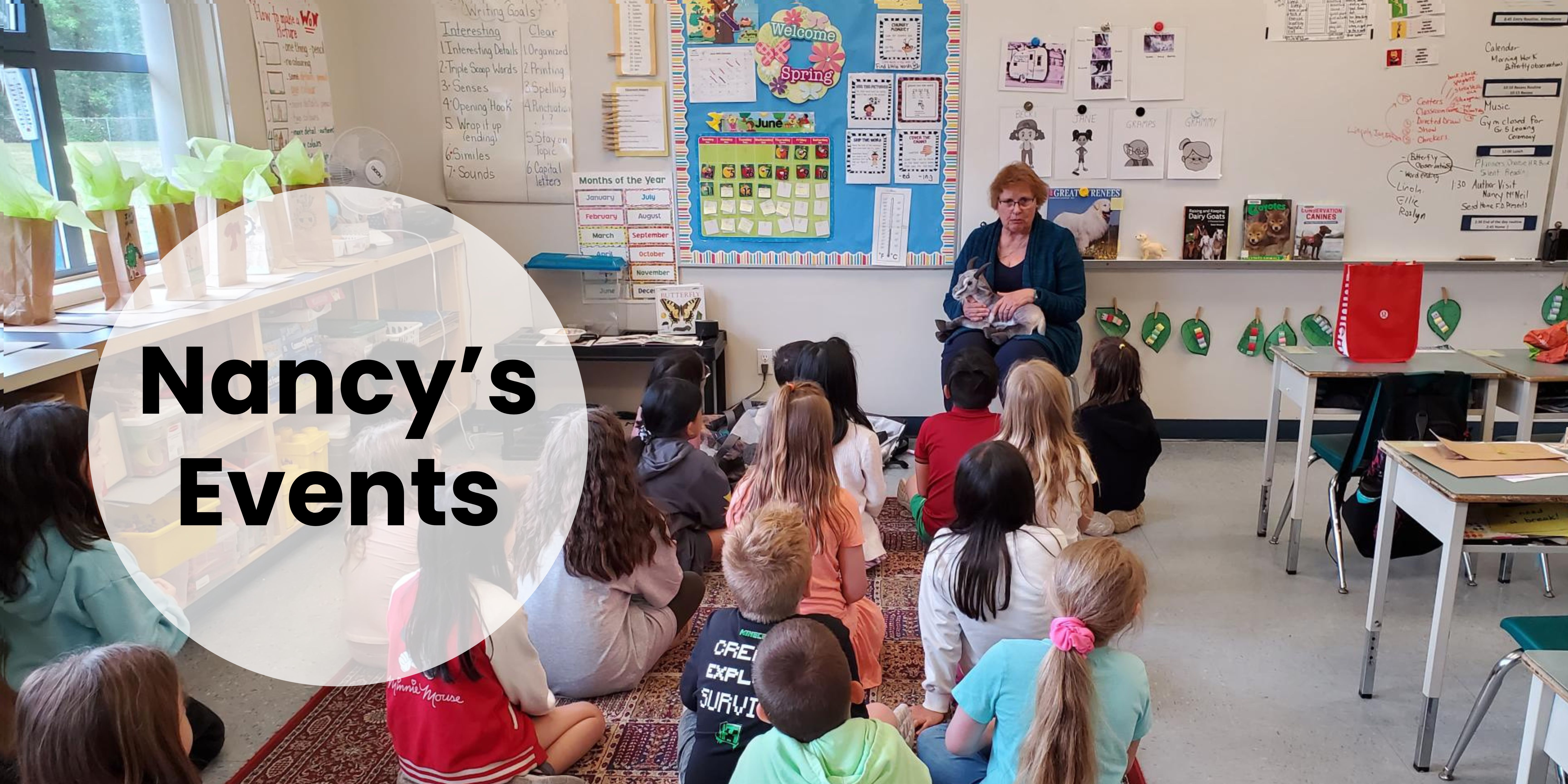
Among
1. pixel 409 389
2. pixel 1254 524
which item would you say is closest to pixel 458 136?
pixel 409 389

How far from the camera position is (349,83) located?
4645mm

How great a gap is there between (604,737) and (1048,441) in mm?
1401

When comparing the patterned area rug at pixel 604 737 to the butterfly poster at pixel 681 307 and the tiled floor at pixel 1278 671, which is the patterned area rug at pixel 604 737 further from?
the butterfly poster at pixel 681 307

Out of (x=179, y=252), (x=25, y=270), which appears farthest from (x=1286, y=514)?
(x=25, y=270)

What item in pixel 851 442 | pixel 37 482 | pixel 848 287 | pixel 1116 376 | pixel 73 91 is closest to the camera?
pixel 37 482

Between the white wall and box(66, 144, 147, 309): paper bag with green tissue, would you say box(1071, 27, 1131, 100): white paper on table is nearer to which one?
the white wall

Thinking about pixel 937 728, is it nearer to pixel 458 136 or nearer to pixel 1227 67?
pixel 1227 67

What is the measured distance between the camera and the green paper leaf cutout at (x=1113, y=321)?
4.58m

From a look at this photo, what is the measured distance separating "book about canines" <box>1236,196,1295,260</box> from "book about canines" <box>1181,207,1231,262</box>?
77 mm

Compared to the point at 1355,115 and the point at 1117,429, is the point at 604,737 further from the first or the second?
the point at 1355,115

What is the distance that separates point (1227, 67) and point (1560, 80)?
1344 millimetres

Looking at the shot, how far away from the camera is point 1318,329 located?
4551 mm

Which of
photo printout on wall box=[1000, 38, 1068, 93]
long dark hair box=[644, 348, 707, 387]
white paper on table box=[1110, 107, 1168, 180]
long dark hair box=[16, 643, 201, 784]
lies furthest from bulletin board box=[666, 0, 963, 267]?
long dark hair box=[16, 643, 201, 784]

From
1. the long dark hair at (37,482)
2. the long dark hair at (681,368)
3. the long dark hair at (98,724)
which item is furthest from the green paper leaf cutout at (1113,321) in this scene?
the long dark hair at (98,724)
